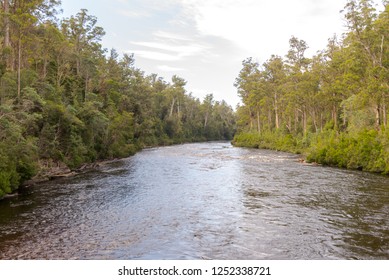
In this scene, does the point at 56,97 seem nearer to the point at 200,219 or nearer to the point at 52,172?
the point at 52,172

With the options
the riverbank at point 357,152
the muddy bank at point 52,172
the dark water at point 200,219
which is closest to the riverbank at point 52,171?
the muddy bank at point 52,172

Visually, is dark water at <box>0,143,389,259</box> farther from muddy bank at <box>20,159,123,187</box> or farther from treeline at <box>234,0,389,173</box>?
treeline at <box>234,0,389,173</box>

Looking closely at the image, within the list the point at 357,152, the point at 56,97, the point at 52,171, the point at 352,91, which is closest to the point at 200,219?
the point at 52,171

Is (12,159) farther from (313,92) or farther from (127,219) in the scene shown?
(313,92)

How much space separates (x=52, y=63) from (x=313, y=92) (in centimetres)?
4075

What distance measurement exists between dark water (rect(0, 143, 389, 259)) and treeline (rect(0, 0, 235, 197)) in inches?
148

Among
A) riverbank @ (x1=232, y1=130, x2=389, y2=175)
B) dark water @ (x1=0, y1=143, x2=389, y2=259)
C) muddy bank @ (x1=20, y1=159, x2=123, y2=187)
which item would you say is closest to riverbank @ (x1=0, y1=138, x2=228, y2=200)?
muddy bank @ (x1=20, y1=159, x2=123, y2=187)

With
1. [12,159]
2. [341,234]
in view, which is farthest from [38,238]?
[341,234]

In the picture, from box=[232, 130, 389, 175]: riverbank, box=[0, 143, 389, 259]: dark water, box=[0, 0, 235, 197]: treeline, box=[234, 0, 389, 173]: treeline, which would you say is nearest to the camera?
box=[0, 143, 389, 259]: dark water

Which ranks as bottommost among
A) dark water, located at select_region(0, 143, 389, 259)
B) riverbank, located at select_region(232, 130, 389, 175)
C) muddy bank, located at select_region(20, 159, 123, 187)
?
dark water, located at select_region(0, 143, 389, 259)

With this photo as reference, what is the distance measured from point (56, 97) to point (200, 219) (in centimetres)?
2494

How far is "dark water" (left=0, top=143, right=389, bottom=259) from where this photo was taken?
11719 millimetres

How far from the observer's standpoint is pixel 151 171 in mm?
32156

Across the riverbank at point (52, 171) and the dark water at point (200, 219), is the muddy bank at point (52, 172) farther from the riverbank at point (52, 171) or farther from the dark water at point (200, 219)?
the dark water at point (200, 219)
